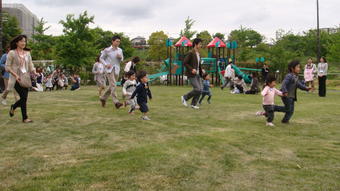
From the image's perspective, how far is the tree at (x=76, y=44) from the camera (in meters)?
31.0

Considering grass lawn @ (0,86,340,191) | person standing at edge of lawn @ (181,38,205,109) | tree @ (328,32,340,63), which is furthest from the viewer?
tree @ (328,32,340,63)

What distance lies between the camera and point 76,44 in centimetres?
3095

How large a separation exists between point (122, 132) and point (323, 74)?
42.8ft

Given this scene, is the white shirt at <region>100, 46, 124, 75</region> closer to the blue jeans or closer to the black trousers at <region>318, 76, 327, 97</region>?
the blue jeans

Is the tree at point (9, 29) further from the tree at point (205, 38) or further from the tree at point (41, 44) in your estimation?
the tree at point (205, 38)

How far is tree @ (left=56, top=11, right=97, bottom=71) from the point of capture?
31016mm

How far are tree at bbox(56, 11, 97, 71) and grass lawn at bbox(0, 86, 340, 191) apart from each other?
954 inches

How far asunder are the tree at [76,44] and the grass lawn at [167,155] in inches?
954

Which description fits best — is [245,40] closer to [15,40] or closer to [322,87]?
[322,87]

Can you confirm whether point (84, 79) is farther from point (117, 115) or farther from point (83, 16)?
point (117, 115)

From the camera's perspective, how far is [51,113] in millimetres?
8695

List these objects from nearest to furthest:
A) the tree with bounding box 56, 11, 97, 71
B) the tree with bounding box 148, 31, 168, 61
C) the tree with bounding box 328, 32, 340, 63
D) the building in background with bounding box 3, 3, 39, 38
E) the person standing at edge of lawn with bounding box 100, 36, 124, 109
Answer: the person standing at edge of lawn with bounding box 100, 36, 124, 109
the tree with bounding box 56, 11, 97, 71
the tree with bounding box 328, 32, 340, 63
the tree with bounding box 148, 31, 168, 61
the building in background with bounding box 3, 3, 39, 38

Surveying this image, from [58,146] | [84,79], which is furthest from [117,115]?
[84,79]

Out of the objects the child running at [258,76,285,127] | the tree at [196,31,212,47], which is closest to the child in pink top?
the child running at [258,76,285,127]
